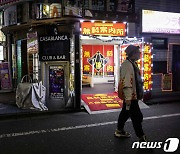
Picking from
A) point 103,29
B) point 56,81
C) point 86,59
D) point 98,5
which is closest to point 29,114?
point 56,81

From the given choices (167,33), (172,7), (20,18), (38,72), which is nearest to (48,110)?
(38,72)


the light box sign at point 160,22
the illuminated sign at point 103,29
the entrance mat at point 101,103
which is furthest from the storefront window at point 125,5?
the entrance mat at point 101,103

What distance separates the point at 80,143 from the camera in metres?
6.38

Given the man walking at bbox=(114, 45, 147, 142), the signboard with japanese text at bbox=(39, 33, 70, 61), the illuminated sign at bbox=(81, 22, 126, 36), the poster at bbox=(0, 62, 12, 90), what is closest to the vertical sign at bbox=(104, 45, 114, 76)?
the illuminated sign at bbox=(81, 22, 126, 36)

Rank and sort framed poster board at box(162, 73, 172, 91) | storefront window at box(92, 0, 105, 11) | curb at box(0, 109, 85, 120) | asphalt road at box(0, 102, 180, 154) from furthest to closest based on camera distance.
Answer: framed poster board at box(162, 73, 172, 91) < storefront window at box(92, 0, 105, 11) < curb at box(0, 109, 85, 120) < asphalt road at box(0, 102, 180, 154)

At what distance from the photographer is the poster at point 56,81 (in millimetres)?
11305

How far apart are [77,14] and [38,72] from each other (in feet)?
9.69

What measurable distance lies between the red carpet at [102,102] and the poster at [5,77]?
19.9ft

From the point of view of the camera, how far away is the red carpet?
1080 cm

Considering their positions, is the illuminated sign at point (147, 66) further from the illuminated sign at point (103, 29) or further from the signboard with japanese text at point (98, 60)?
the signboard with japanese text at point (98, 60)

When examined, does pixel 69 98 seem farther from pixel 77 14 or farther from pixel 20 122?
pixel 77 14

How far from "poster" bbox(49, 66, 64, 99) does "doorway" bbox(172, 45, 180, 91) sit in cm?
690

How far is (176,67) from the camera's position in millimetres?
15297

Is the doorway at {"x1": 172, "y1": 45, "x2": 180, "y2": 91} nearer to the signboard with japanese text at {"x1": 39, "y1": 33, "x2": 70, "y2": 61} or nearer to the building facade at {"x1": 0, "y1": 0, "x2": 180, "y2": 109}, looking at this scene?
the building facade at {"x1": 0, "y1": 0, "x2": 180, "y2": 109}
